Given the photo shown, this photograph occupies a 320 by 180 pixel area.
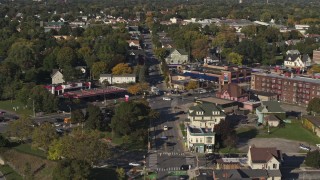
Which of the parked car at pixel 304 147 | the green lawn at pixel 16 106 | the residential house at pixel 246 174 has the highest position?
the green lawn at pixel 16 106

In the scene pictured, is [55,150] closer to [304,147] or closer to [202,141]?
[202,141]

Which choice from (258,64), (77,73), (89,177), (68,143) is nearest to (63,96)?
(77,73)

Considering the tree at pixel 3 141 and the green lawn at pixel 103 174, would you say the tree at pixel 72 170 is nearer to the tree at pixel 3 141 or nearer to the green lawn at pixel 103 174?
the green lawn at pixel 103 174

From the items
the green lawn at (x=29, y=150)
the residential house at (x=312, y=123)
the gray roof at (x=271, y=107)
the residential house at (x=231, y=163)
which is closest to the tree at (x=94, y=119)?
the green lawn at (x=29, y=150)

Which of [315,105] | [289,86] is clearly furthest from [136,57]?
[315,105]

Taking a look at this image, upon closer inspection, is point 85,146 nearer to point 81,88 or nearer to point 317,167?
point 317,167

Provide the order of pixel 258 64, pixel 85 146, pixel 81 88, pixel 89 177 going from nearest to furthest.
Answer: pixel 89 177, pixel 85 146, pixel 81 88, pixel 258 64

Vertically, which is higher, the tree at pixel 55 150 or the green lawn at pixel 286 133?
the tree at pixel 55 150

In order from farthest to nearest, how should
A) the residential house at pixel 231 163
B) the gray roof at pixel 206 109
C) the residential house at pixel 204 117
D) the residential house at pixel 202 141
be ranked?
the gray roof at pixel 206 109, the residential house at pixel 204 117, the residential house at pixel 202 141, the residential house at pixel 231 163
